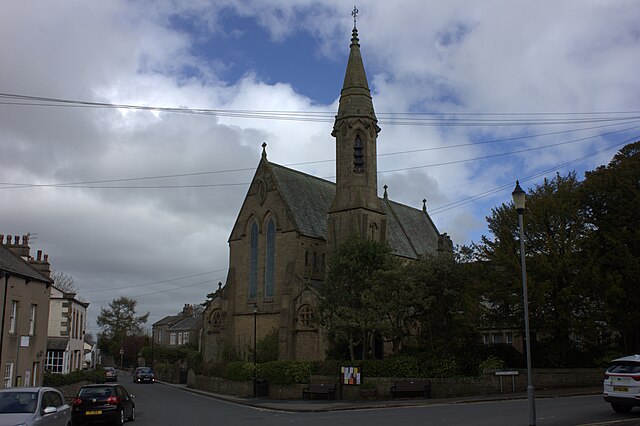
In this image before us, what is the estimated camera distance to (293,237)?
47375mm

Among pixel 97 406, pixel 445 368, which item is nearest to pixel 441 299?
pixel 445 368

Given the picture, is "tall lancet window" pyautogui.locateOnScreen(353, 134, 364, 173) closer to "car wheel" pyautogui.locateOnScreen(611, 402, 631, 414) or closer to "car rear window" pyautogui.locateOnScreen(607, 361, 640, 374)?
"car rear window" pyautogui.locateOnScreen(607, 361, 640, 374)

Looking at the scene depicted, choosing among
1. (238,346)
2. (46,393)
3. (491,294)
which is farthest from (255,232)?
(46,393)

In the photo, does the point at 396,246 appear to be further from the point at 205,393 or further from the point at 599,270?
the point at 599,270

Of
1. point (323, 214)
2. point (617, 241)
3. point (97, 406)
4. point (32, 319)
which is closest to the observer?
point (97, 406)

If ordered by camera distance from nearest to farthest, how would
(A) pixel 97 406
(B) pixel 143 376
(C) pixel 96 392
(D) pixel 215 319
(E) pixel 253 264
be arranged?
1. (A) pixel 97 406
2. (C) pixel 96 392
3. (E) pixel 253 264
4. (D) pixel 215 319
5. (B) pixel 143 376

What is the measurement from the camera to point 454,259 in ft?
111

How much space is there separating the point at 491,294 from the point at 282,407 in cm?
1252

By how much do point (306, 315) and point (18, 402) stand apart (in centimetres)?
3201

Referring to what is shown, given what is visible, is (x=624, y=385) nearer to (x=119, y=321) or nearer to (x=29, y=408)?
(x=29, y=408)

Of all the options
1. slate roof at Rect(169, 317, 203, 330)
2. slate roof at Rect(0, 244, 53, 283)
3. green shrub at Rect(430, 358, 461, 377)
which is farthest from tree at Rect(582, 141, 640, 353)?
slate roof at Rect(169, 317, 203, 330)

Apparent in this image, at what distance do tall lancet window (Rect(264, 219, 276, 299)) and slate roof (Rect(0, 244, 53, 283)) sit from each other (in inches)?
784

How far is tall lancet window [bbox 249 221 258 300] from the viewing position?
4959 centimetres

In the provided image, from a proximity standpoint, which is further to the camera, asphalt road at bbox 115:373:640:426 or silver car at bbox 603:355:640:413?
silver car at bbox 603:355:640:413
